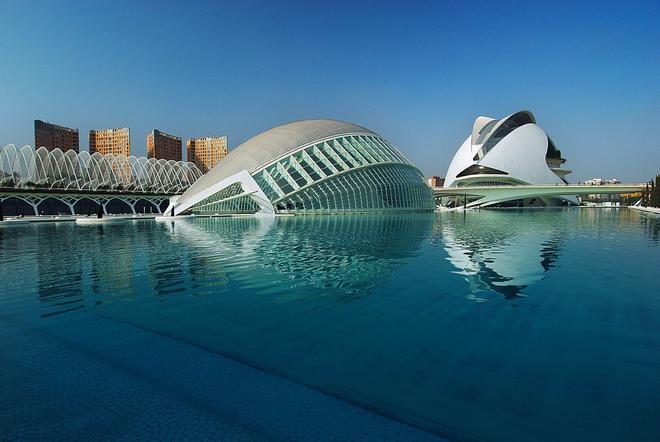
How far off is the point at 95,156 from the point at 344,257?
238ft

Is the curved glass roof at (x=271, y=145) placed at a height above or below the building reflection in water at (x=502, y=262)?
above

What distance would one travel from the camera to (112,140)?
10831 cm

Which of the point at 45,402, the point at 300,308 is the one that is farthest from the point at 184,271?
the point at 45,402

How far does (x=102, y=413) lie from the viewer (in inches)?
140

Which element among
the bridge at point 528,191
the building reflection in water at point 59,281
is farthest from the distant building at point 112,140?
the building reflection in water at point 59,281

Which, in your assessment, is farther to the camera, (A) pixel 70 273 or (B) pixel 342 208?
(B) pixel 342 208

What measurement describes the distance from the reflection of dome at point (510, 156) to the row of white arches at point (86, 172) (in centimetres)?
6309

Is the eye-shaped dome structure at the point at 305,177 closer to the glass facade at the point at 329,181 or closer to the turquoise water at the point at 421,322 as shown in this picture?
the glass facade at the point at 329,181

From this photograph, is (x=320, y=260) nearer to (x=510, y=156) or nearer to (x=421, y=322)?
(x=421, y=322)

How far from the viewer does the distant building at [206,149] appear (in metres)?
124

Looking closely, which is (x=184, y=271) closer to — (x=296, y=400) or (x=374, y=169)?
(x=296, y=400)

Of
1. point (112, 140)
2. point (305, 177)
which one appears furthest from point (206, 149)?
point (305, 177)

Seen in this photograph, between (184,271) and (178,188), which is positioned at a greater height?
(178,188)

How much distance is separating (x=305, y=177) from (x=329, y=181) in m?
2.83
